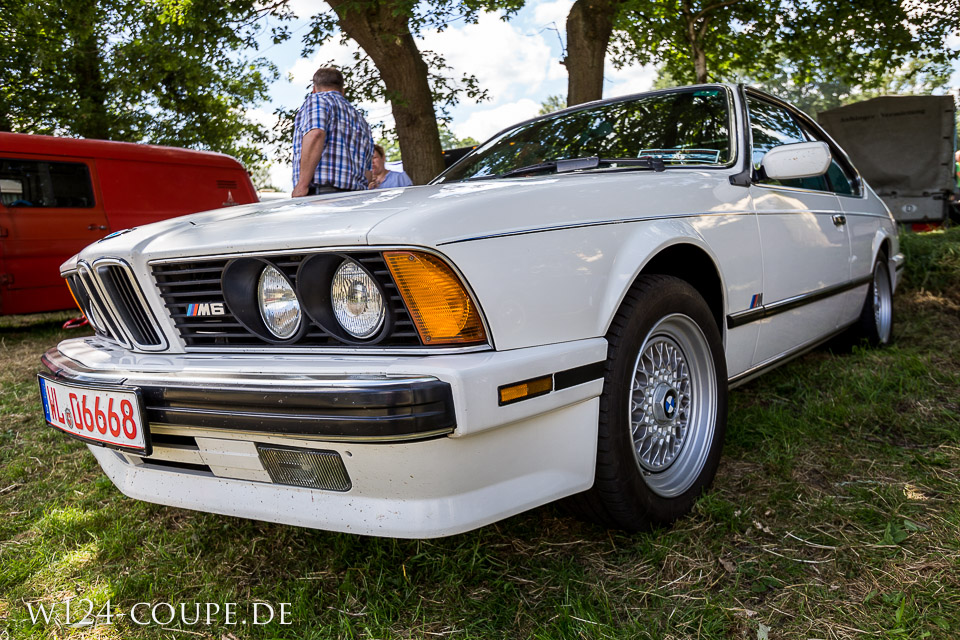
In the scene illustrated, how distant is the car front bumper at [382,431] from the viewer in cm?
139

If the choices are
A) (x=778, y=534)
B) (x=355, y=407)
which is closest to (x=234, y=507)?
(x=355, y=407)

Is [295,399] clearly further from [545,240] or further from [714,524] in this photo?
[714,524]

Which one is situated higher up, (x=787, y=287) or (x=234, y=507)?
(x=787, y=287)

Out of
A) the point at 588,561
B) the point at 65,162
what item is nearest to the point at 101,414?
the point at 588,561

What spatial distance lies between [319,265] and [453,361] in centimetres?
39

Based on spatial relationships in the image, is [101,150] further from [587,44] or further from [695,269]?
[695,269]

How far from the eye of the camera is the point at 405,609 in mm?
1723

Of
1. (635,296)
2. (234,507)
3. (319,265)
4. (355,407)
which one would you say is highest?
(319,265)

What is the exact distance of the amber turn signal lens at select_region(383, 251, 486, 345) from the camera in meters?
1.45

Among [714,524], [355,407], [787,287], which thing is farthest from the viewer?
[787,287]

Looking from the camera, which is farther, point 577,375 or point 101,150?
point 101,150

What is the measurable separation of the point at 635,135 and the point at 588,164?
436 mm

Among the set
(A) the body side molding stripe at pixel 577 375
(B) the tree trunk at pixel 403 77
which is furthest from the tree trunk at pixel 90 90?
(A) the body side molding stripe at pixel 577 375

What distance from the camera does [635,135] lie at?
8.72 ft
